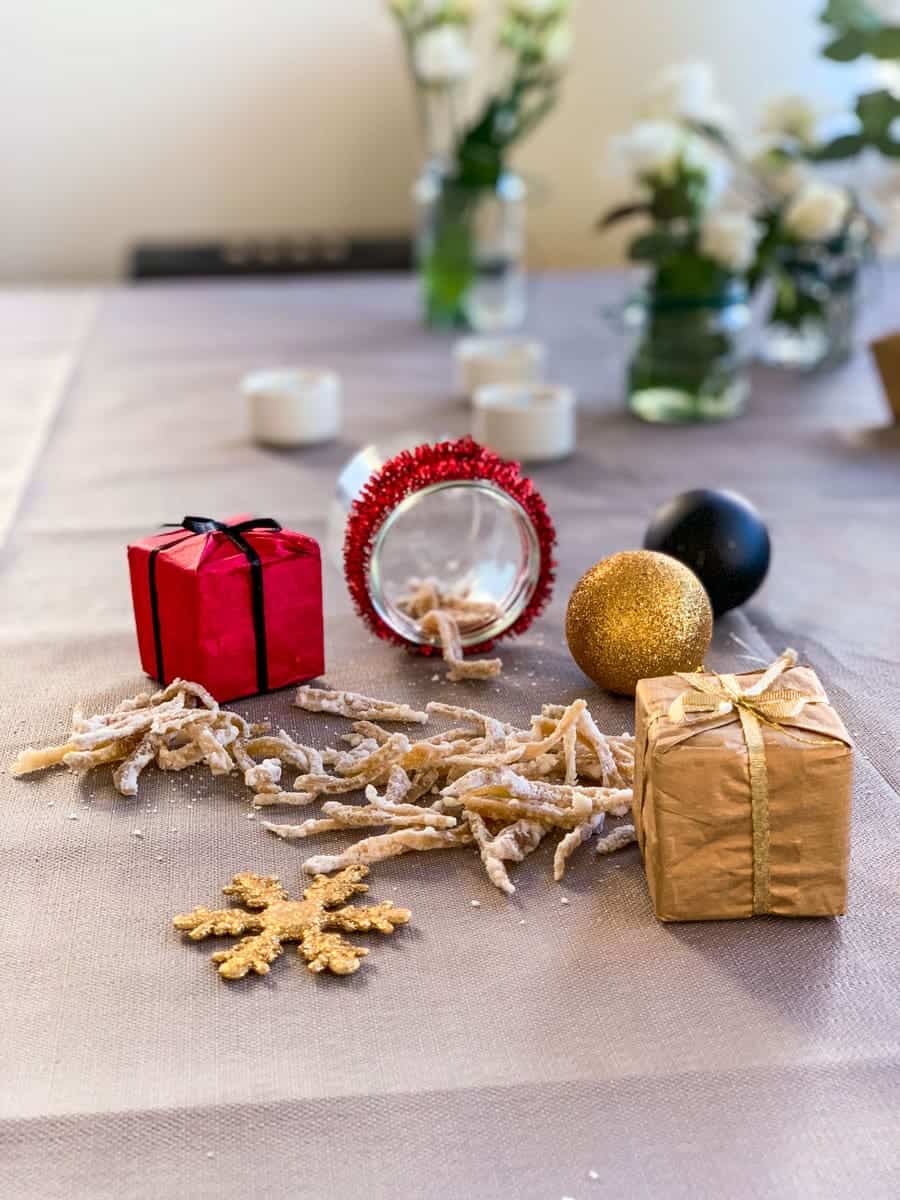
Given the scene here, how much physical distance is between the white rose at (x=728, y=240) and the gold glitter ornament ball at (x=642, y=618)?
28.1 inches

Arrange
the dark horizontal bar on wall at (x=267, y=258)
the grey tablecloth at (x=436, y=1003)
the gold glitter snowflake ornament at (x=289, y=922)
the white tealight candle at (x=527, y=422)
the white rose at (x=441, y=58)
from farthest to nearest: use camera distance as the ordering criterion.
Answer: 1. the dark horizontal bar on wall at (x=267, y=258)
2. the white rose at (x=441, y=58)
3. the white tealight candle at (x=527, y=422)
4. the gold glitter snowflake ornament at (x=289, y=922)
5. the grey tablecloth at (x=436, y=1003)

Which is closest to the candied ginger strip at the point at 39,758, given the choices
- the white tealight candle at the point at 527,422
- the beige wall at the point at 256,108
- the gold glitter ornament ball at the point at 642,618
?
the gold glitter ornament ball at the point at 642,618

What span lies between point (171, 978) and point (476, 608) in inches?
18.0

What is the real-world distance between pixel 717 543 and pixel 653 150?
688mm

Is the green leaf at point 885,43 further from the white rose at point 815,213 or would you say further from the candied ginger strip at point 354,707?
the candied ginger strip at point 354,707

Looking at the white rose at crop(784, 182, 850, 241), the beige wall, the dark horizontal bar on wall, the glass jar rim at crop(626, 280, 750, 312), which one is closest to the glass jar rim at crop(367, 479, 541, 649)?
the glass jar rim at crop(626, 280, 750, 312)

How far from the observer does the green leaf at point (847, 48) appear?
1.68 metres

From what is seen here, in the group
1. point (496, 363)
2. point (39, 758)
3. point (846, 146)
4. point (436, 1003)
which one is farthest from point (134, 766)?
point (846, 146)

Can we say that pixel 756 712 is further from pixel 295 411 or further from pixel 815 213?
pixel 815 213

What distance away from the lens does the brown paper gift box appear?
70 cm

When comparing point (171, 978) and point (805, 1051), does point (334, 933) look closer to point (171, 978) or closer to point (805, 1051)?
point (171, 978)

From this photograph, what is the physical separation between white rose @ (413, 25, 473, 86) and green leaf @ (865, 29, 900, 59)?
0.57 metres

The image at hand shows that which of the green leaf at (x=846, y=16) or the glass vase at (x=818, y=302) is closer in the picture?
the green leaf at (x=846, y=16)

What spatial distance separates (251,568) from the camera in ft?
3.11
